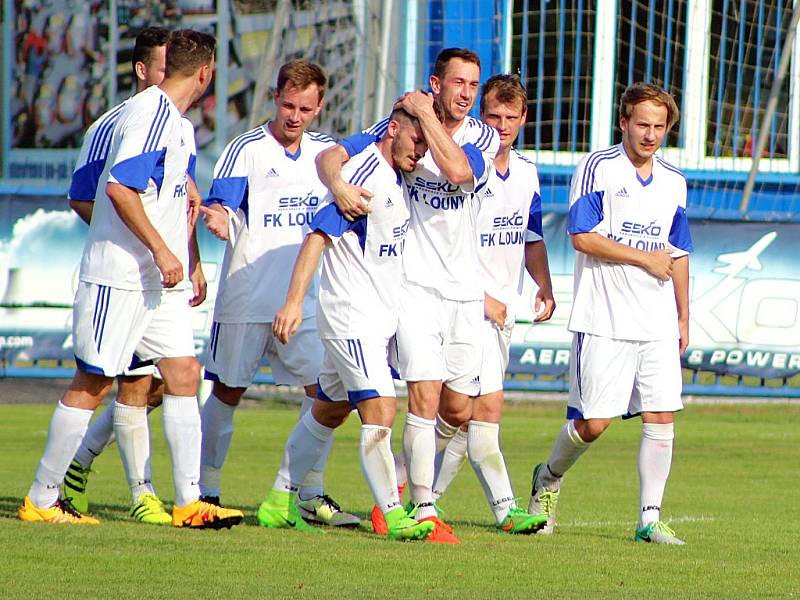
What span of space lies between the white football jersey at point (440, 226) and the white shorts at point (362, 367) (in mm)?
445

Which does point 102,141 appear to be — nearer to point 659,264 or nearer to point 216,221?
point 216,221

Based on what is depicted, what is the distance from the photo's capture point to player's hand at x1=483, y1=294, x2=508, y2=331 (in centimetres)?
841

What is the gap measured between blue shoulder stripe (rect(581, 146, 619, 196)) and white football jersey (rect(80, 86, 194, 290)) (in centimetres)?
195

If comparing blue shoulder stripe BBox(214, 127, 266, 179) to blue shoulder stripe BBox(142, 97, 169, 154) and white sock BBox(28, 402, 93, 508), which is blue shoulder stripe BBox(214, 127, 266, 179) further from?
white sock BBox(28, 402, 93, 508)

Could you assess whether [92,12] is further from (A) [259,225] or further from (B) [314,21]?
(A) [259,225]

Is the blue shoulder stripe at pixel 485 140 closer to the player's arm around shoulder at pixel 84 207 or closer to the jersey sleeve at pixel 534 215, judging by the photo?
the jersey sleeve at pixel 534 215

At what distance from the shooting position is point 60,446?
7516mm

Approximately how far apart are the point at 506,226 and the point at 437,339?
130 cm

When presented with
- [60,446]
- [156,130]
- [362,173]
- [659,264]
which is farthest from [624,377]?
[60,446]

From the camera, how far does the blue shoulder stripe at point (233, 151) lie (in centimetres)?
833

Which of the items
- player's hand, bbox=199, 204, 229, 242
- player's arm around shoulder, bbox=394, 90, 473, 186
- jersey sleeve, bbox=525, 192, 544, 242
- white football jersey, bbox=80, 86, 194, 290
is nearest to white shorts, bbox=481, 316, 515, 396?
jersey sleeve, bbox=525, 192, 544, 242

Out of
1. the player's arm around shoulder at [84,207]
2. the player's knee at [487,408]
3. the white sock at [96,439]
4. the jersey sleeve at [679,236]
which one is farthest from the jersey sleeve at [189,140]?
the jersey sleeve at [679,236]

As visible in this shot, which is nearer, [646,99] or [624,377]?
[646,99]

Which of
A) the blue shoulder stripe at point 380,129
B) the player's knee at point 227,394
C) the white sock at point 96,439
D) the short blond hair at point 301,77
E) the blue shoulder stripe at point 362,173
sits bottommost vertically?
the white sock at point 96,439
